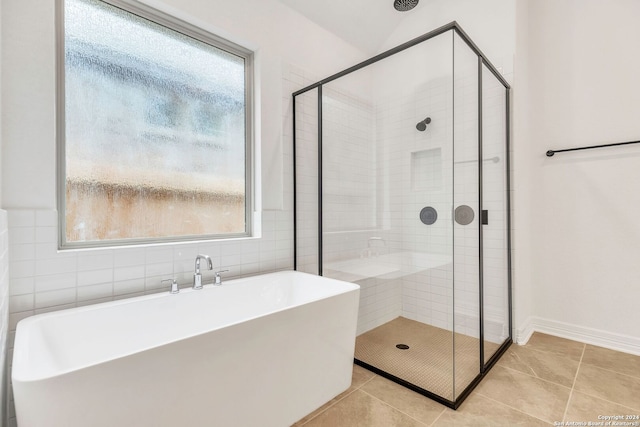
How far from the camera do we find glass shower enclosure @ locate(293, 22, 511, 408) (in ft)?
5.86

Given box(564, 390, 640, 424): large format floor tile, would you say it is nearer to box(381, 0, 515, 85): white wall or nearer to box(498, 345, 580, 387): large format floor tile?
box(498, 345, 580, 387): large format floor tile

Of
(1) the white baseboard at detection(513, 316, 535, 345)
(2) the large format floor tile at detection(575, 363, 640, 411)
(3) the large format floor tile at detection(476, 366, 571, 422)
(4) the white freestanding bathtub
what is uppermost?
(4) the white freestanding bathtub

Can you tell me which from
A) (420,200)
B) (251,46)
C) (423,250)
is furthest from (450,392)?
(251,46)

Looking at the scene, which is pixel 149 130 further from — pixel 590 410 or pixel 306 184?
pixel 590 410

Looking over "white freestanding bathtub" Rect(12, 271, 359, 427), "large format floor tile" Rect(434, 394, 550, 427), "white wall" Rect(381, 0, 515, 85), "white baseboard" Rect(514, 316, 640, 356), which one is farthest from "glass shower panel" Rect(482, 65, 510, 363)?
"white freestanding bathtub" Rect(12, 271, 359, 427)

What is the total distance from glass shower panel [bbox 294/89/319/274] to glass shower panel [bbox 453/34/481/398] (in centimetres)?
108

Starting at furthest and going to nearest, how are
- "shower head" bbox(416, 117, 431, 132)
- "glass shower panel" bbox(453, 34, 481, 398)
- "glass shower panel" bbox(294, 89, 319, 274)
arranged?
1. "glass shower panel" bbox(294, 89, 319, 274)
2. "shower head" bbox(416, 117, 431, 132)
3. "glass shower panel" bbox(453, 34, 481, 398)

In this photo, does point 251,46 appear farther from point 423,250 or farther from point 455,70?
point 423,250

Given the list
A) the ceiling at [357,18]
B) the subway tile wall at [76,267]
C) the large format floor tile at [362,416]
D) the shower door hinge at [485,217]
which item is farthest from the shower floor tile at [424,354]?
the ceiling at [357,18]

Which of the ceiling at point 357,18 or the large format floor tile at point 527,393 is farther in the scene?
the ceiling at point 357,18

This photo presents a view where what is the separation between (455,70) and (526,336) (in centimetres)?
215

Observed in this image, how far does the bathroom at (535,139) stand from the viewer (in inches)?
85.0

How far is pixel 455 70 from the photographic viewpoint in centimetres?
170

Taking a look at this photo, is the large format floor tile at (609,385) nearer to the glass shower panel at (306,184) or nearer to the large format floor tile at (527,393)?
the large format floor tile at (527,393)
